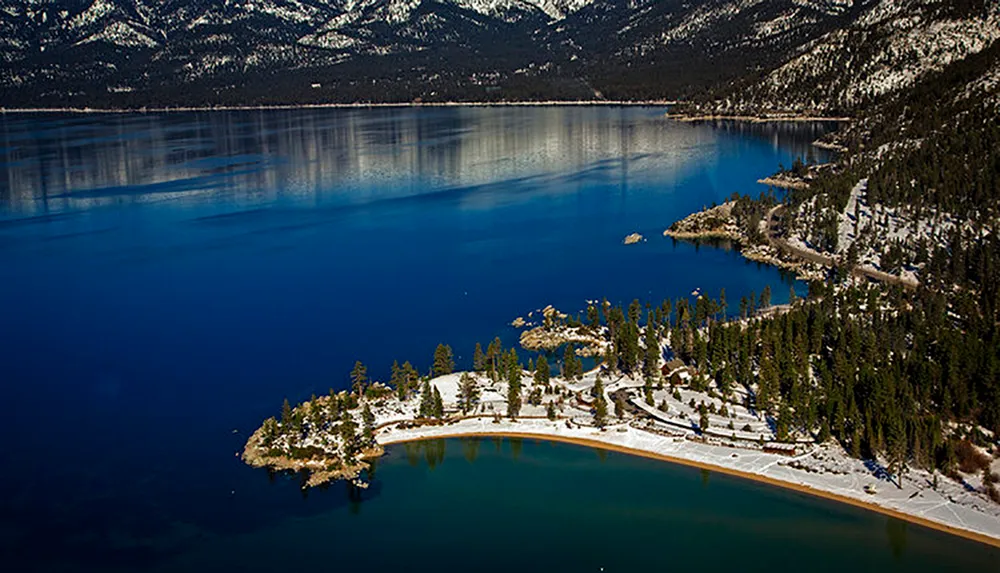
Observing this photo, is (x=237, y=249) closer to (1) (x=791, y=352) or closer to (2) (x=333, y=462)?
(2) (x=333, y=462)

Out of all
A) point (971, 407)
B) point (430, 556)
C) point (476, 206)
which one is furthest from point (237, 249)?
point (971, 407)

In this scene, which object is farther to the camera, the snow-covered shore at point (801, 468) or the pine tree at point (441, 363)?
the pine tree at point (441, 363)

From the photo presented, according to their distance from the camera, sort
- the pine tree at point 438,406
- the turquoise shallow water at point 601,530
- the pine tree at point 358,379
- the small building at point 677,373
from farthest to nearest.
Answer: the pine tree at point 358,379, the small building at point 677,373, the pine tree at point 438,406, the turquoise shallow water at point 601,530

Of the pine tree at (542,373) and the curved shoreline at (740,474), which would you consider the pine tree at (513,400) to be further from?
the pine tree at (542,373)

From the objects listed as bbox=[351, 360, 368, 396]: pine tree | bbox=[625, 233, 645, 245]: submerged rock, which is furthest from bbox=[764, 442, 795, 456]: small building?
bbox=[625, 233, 645, 245]: submerged rock

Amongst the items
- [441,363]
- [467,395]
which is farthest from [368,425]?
[441,363]

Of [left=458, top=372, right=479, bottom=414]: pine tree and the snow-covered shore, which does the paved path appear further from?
[left=458, top=372, right=479, bottom=414]: pine tree

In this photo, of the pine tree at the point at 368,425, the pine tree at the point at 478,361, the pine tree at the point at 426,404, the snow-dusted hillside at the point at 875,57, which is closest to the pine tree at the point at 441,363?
the pine tree at the point at 478,361
